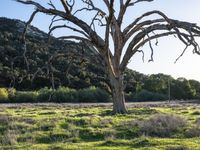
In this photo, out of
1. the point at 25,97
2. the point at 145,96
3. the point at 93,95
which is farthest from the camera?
the point at 145,96

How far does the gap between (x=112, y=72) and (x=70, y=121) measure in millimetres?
7091

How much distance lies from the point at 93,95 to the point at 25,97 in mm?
9886

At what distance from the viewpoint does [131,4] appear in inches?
1280

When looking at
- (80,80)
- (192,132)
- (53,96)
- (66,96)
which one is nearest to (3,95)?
(53,96)

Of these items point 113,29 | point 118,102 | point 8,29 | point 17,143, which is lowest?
point 17,143

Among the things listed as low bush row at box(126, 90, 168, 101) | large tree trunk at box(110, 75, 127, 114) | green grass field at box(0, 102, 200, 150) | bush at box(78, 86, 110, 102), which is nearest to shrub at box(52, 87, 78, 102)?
bush at box(78, 86, 110, 102)

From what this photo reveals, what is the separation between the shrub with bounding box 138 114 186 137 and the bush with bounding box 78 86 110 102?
47.9m

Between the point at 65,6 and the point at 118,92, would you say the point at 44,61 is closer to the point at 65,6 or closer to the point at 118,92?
the point at 118,92

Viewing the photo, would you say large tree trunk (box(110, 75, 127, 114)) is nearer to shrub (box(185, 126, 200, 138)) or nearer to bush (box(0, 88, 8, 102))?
shrub (box(185, 126, 200, 138))

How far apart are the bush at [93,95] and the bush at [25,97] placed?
653 centimetres

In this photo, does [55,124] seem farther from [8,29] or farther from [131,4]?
[8,29]

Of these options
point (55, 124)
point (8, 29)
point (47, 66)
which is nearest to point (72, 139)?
point (55, 124)

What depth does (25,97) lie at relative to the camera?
68.8 m

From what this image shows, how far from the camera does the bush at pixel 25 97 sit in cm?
6875
